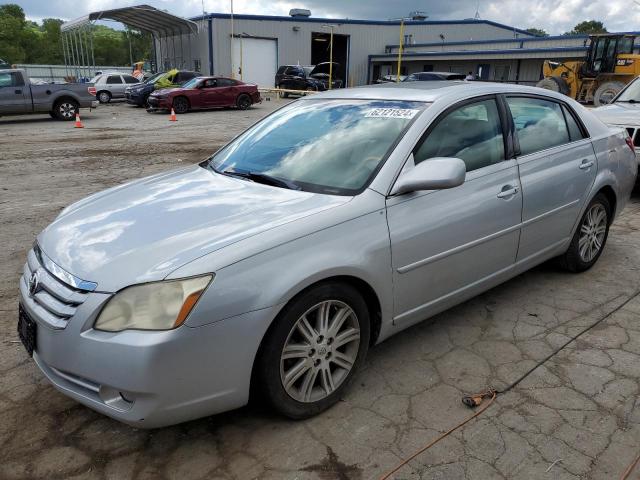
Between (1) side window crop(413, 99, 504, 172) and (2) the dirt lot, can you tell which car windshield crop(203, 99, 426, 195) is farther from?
(2) the dirt lot

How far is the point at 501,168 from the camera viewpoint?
349 cm

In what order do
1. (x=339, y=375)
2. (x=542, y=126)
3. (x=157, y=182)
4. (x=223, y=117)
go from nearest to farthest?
(x=339, y=375) → (x=157, y=182) → (x=542, y=126) → (x=223, y=117)

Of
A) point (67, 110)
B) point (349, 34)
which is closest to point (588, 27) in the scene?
point (349, 34)

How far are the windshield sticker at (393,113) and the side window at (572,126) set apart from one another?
5.75ft

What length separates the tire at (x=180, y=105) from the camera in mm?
20584

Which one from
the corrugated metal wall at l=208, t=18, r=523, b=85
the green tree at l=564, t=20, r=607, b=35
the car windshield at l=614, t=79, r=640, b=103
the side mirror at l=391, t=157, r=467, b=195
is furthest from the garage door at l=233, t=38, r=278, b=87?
the green tree at l=564, t=20, r=607, b=35

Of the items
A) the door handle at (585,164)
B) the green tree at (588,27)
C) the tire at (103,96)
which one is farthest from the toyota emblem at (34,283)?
the green tree at (588,27)

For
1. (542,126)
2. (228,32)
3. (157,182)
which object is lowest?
(157,182)

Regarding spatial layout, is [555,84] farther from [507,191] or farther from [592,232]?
[507,191]

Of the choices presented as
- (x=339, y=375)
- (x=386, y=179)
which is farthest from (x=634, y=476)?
(x=386, y=179)

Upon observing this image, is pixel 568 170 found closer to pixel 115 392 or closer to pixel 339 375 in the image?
pixel 339 375

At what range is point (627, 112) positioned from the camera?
285 inches

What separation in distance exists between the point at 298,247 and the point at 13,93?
56.7ft

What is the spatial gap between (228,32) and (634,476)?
37.4 meters
